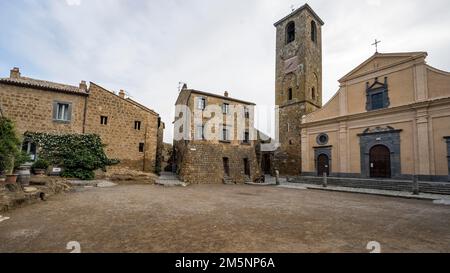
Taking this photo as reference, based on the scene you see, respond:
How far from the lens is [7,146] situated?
8.65 metres

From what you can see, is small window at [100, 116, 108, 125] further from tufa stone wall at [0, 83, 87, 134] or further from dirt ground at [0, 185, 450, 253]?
dirt ground at [0, 185, 450, 253]

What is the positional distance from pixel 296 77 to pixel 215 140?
12102 millimetres

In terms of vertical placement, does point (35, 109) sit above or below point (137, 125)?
above

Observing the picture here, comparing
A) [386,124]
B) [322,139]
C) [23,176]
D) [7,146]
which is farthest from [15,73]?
[386,124]

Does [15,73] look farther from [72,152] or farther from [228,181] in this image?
[228,181]

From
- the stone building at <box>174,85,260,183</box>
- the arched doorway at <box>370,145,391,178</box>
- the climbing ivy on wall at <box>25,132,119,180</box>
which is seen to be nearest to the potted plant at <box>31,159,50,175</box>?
the climbing ivy on wall at <box>25,132,119,180</box>

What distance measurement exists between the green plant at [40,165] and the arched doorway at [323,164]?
837 inches

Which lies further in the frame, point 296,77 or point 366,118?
point 296,77

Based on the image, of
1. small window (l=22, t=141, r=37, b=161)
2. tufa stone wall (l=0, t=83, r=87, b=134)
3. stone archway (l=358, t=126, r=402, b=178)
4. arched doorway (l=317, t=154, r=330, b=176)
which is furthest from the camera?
arched doorway (l=317, t=154, r=330, b=176)

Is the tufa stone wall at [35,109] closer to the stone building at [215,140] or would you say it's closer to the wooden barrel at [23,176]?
the wooden barrel at [23,176]

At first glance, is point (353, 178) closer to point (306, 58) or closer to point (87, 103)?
point (306, 58)

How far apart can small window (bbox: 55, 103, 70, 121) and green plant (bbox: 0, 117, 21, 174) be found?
23.0 feet

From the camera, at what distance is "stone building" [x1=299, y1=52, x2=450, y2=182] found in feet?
43.9
